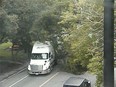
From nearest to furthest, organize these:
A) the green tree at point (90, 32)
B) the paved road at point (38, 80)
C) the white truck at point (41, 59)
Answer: the green tree at point (90, 32), the paved road at point (38, 80), the white truck at point (41, 59)

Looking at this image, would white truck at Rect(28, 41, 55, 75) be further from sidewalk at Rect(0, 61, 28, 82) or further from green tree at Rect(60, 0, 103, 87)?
green tree at Rect(60, 0, 103, 87)

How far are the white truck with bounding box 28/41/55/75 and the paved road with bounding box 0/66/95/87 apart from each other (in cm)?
51

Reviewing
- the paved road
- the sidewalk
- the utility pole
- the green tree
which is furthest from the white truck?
the utility pole

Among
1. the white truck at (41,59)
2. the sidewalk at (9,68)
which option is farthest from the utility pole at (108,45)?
the white truck at (41,59)

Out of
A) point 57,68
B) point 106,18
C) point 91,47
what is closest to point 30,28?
point 57,68

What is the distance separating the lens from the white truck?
88.0 feet

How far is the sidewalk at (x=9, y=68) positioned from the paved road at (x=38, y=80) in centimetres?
53

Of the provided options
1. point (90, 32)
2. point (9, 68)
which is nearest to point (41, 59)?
point (9, 68)

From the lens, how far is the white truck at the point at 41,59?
26828 millimetres

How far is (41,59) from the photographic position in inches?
1088

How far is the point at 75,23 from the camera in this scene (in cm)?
1995

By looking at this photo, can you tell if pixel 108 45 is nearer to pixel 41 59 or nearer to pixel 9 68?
pixel 41 59

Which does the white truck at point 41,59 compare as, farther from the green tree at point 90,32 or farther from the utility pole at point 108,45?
the utility pole at point 108,45

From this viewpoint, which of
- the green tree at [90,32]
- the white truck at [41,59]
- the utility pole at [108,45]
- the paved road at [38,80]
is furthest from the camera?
the white truck at [41,59]
